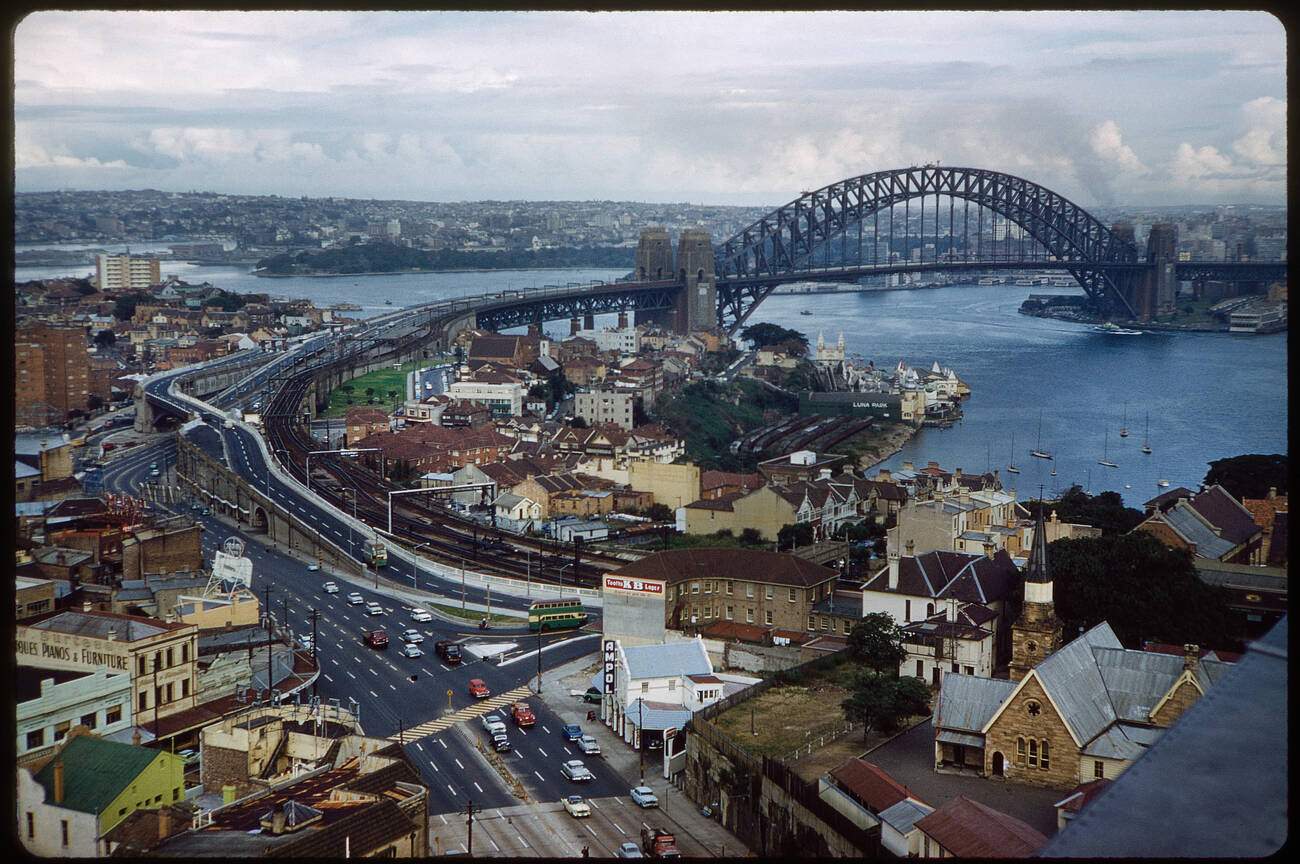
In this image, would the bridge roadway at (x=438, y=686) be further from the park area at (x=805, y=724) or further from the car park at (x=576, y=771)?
the park area at (x=805, y=724)

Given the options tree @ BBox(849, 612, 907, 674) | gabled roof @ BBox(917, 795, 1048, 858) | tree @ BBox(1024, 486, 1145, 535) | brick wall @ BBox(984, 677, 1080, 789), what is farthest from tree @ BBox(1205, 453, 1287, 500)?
gabled roof @ BBox(917, 795, 1048, 858)

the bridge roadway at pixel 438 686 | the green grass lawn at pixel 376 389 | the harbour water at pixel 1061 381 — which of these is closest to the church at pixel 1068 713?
the bridge roadway at pixel 438 686

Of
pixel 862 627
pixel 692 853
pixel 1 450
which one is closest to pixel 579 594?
pixel 862 627

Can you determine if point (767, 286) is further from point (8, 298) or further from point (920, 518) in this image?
point (8, 298)

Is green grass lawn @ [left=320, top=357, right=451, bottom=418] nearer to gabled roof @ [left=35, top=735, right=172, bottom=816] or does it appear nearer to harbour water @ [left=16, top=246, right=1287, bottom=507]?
harbour water @ [left=16, top=246, right=1287, bottom=507]

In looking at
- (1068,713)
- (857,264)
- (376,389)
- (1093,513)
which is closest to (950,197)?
(857,264)
